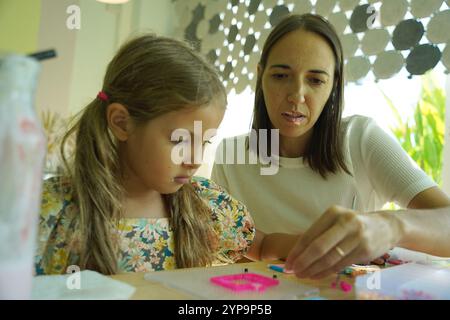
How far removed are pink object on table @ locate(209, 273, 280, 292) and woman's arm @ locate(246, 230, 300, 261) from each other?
0.27 meters

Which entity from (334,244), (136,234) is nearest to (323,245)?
(334,244)

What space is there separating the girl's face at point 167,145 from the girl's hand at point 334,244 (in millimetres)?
305

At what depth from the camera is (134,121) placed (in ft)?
2.78

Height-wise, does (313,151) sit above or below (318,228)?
above

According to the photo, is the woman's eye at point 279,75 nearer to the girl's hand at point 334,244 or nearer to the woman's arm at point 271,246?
the woman's arm at point 271,246

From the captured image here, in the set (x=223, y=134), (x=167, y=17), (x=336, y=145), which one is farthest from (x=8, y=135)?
(x=167, y=17)

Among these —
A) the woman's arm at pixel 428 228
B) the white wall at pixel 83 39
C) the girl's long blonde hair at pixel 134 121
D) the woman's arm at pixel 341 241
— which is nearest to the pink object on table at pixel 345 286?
the woman's arm at pixel 341 241

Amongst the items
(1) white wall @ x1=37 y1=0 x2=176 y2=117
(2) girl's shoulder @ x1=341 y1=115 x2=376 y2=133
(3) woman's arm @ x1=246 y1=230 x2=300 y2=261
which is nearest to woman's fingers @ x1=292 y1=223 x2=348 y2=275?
(3) woman's arm @ x1=246 y1=230 x2=300 y2=261

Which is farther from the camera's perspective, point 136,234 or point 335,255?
point 136,234

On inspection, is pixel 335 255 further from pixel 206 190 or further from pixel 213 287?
pixel 206 190

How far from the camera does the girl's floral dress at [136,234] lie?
761 millimetres

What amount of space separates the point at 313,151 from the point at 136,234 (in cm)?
58

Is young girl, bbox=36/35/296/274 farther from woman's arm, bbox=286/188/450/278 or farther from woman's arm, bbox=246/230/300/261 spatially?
woman's arm, bbox=286/188/450/278

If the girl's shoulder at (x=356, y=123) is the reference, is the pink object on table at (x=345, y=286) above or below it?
below
